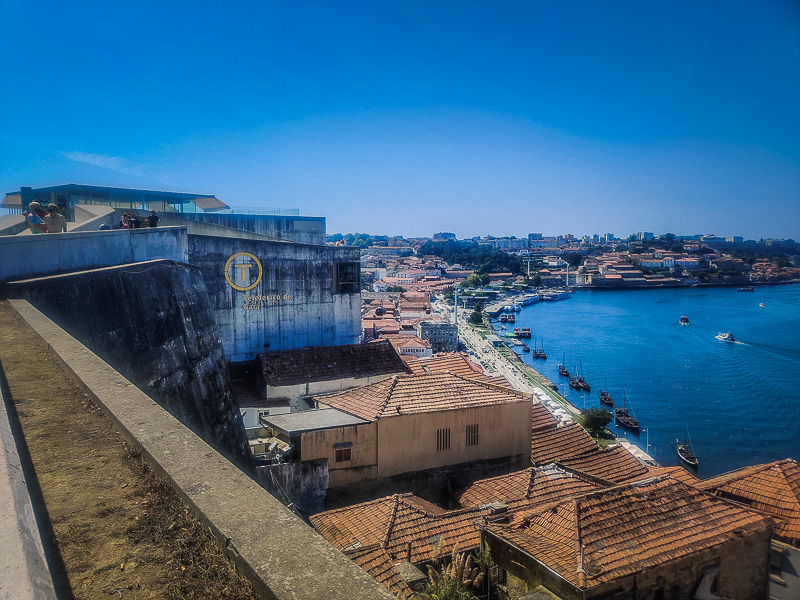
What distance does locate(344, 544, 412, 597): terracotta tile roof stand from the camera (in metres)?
5.51

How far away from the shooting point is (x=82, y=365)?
3941 mm

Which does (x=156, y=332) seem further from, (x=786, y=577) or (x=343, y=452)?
(x=786, y=577)

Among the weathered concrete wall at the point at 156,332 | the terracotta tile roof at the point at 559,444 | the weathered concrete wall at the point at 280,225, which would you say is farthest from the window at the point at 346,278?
the terracotta tile roof at the point at 559,444

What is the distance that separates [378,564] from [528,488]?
314 centimetres

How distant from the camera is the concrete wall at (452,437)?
8.92 metres

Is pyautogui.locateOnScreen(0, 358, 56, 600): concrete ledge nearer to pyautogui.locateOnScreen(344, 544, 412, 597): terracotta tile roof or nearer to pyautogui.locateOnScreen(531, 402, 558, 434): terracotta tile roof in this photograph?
pyautogui.locateOnScreen(344, 544, 412, 597): terracotta tile roof

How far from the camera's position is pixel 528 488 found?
8.34m

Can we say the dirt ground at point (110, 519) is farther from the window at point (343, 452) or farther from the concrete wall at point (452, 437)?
the concrete wall at point (452, 437)

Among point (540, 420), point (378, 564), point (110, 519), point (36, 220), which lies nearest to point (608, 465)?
point (540, 420)

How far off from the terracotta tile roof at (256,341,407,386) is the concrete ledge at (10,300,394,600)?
355 inches

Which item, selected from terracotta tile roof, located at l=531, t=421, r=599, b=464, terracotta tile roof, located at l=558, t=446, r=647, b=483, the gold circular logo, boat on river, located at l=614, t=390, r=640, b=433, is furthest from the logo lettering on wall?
boat on river, located at l=614, t=390, r=640, b=433

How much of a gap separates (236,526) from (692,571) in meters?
6.67

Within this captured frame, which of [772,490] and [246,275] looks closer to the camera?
[772,490]

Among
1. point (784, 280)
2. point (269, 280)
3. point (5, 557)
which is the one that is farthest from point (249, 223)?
point (784, 280)
